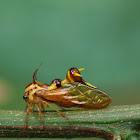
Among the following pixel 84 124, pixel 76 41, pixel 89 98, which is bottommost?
pixel 84 124

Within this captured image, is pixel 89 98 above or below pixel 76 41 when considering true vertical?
below

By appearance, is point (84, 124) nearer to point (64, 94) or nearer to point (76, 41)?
point (64, 94)

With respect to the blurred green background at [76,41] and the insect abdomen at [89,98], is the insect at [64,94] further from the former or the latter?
the blurred green background at [76,41]

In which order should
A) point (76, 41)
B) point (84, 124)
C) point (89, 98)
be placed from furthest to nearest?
point (76, 41) < point (89, 98) < point (84, 124)

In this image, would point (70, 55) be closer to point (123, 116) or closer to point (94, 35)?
point (94, 35)

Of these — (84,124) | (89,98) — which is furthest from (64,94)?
(84,124)

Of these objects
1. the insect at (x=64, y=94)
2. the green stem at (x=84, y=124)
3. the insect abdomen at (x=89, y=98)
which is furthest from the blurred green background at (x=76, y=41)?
the green stem at (x=84, y=124)

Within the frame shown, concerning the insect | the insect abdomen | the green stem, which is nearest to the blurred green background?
the insect

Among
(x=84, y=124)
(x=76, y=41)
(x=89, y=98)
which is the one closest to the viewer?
(x=84, y=124)
